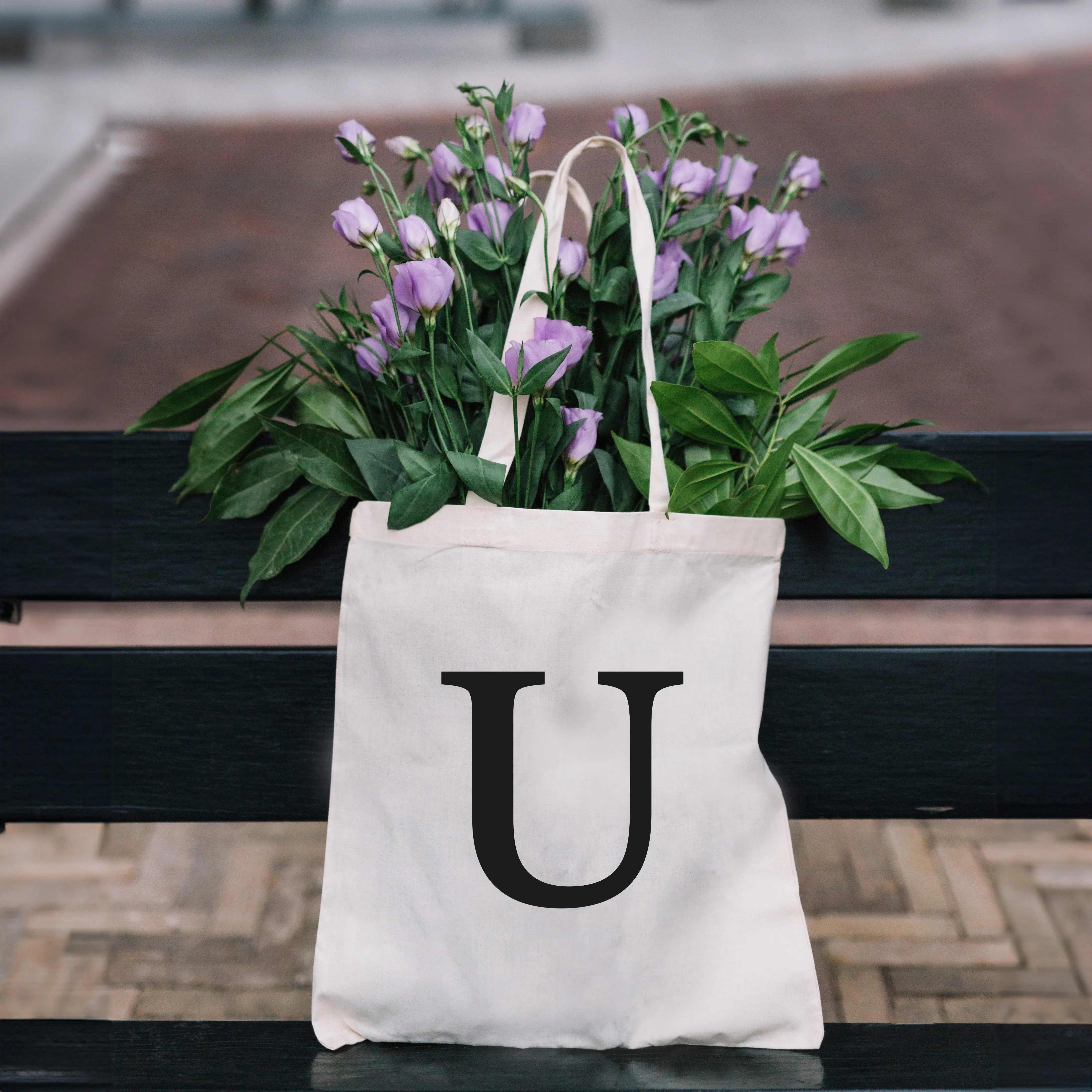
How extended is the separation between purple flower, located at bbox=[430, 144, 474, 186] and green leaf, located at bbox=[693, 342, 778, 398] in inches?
7.6

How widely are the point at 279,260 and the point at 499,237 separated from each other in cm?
205

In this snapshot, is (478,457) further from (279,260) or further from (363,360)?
(279,260)

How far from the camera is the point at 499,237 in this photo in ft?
2.10

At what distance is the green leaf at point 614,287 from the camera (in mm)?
→ 625

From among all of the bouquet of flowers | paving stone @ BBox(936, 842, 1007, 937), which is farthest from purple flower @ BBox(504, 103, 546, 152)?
paving stone @ BBox(936, 842, 1007, 937)

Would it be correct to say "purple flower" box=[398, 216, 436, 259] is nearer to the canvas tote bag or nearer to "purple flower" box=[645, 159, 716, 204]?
the canvas tote bag

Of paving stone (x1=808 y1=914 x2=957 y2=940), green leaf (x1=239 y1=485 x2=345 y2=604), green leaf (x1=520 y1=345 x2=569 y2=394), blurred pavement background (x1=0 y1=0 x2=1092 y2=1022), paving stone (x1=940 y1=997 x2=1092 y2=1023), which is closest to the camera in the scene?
green leaf (x1=520 y1=345 x2=569 y2=394)

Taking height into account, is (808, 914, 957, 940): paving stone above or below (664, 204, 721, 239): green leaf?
below

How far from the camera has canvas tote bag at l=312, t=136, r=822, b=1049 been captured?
59 centimetres

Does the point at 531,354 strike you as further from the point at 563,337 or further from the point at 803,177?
the point at 803,177

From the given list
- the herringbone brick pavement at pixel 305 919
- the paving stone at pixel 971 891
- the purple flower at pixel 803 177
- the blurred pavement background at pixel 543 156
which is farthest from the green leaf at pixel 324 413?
the blurred pavement background at pixel 543 156

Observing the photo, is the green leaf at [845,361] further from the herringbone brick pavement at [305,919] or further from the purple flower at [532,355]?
the herringbone brick pavement at [305,919]

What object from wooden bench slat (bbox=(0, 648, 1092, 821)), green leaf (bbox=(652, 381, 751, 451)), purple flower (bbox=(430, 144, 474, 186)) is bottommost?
wooden bench slat (bbox=(0, 648, 1092, 821))

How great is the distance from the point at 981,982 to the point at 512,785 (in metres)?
0.72
